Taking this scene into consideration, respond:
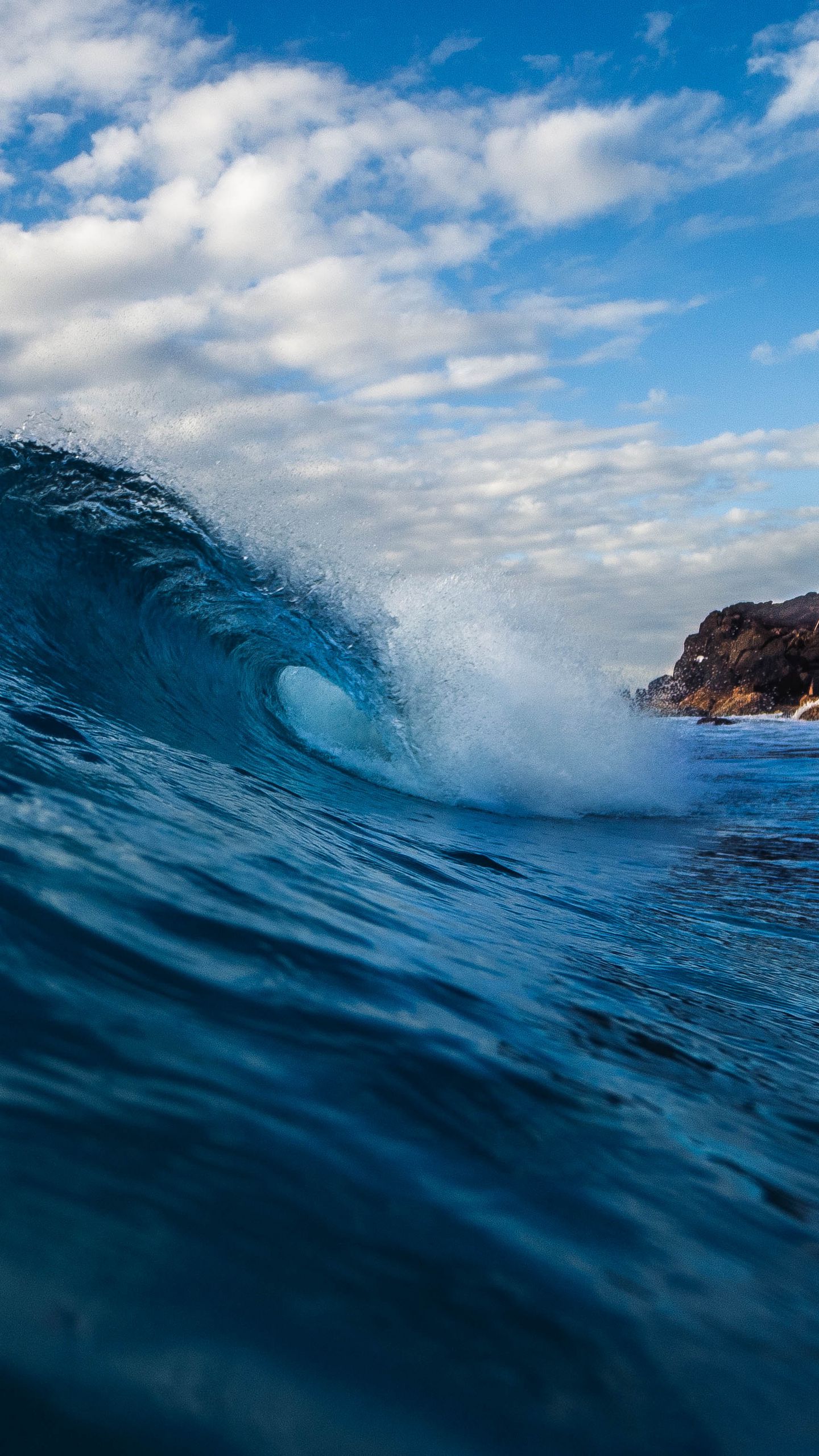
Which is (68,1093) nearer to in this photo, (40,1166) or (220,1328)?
(40,1166)

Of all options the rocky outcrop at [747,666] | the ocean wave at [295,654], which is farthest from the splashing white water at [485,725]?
the rocky outcrop at [747,666]

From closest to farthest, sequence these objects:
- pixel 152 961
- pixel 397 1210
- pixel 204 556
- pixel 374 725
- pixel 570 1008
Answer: pixel 397 1210 < pixel 152 961 < pixel 570 1008 < pixel 204 556 < pixel 374 725

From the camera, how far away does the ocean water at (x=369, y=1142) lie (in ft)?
2.98

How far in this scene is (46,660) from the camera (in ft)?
18.4

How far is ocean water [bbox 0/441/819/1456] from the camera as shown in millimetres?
909

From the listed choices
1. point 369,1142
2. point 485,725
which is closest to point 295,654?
point 485,725

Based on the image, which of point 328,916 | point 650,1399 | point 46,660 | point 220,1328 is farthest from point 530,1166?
point 46,660

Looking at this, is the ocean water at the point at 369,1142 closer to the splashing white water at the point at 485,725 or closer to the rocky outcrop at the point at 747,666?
the splashing white water at the point at 485,725

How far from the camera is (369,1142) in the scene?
4.63 feet

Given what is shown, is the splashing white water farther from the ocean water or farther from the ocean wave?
the ocean water

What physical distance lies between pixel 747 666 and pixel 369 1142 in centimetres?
5372

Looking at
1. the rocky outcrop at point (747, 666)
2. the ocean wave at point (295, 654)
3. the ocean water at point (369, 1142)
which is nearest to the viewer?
the ocean water at point (369, 1142)

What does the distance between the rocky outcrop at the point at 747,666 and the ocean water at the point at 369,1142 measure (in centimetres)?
4100

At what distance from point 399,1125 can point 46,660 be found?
4847 millimetres
